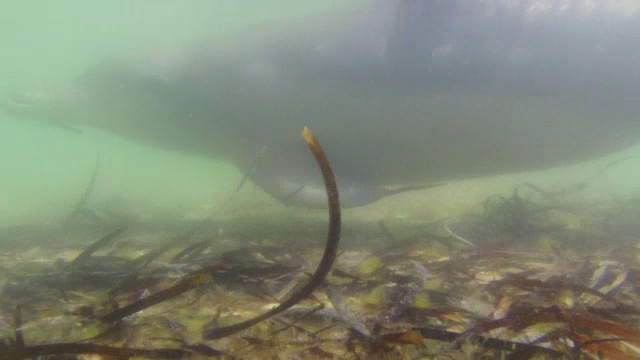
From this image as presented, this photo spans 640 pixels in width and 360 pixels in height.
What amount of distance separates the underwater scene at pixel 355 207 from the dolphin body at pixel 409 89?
2 centimetres

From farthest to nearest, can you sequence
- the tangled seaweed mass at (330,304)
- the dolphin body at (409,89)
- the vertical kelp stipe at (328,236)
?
the dolphin body at (409,89) → the tangled seaweed mass at (330,304) → the vertical kelp stipe at (328,236)

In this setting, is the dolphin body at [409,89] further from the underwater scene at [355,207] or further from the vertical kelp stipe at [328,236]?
the vertical kelp stipe at [328,236]

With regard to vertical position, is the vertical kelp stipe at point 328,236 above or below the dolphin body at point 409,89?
below

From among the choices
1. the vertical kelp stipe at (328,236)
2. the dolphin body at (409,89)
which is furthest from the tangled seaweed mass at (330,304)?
the dolphin body at (409,89)

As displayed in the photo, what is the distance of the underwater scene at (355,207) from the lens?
5.97 ft

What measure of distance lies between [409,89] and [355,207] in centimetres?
166

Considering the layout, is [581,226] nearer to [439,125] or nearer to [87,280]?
[439,125]

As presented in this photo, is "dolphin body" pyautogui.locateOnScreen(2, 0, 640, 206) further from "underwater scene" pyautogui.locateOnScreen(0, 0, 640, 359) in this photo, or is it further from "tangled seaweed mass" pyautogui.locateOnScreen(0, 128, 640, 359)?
"tangled seaweed mass" pyautogui.locateOnScreen(0, 128, 640, 359)

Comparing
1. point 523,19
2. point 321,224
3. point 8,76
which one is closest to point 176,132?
point 321,224

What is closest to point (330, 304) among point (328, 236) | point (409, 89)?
point (328, 236)

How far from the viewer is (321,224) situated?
21.1ft

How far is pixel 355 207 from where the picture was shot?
5.58 m

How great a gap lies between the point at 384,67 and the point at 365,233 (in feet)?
6.70

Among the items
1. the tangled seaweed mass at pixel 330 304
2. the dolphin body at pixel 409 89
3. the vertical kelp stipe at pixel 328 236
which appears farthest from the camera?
the dolphin body at pixel 409 89
